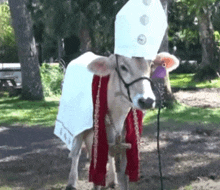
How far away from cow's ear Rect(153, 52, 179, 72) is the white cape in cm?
79

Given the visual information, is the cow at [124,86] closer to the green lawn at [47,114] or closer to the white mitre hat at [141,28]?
the white mitre hat at [141,28]

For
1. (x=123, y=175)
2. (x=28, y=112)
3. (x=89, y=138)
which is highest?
(x=89, y=138)

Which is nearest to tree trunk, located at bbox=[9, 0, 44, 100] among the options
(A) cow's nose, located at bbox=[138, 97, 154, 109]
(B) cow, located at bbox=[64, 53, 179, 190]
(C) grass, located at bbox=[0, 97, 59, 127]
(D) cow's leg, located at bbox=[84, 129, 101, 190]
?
(C) grass, located at bbox=[0, 97, 59, 127]

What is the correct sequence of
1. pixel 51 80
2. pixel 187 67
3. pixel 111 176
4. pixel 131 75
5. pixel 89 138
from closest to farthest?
pixel 131 75
pixel 89 138
pixel 111 176
pixel 51 80
pixel 187 67

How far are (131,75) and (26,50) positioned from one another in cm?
1187

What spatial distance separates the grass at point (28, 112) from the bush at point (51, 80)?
115cm

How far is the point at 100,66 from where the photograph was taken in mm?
3982

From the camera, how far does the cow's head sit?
11.7 ft

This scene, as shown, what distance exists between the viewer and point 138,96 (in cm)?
360

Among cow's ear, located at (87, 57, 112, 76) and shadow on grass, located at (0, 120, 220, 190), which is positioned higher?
cow's ear, located at (87, 57, 112, 76)

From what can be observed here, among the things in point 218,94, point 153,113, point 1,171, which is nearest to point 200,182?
point 1,171

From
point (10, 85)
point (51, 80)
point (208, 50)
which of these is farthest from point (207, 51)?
point (10, 85)

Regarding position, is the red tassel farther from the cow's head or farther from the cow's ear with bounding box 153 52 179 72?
the cow's ear with bounding box 153 52 179 72

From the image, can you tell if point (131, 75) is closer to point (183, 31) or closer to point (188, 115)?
point (188, 115)
